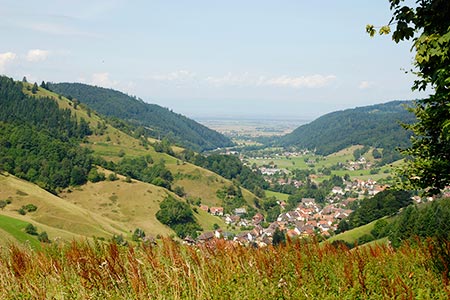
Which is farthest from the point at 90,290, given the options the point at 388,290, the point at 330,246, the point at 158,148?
the point at 158,148

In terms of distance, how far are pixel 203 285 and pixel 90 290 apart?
1397mm

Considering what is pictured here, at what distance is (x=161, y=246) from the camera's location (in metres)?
5.87

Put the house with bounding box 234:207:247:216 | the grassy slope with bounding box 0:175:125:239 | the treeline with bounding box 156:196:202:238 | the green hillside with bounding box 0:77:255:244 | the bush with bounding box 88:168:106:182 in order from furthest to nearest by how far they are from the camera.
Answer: the house with bounding box 234:207:247:216, the bush with bounding box 88:168:106:182, the treeline with bounding box 156:196:202:238, the green hillside with bounding box 0:77:255:244, the grassy slope with bounding box 0:175:125:239

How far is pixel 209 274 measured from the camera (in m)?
4.89

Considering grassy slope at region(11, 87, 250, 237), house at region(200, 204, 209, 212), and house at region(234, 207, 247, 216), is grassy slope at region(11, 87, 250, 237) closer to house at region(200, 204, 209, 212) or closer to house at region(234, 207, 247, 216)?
house at region(200, 204, 209, 212)

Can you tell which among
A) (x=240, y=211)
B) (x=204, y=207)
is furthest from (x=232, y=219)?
(x=204, y=207)

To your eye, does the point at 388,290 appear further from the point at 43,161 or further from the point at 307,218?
the point at 43,161

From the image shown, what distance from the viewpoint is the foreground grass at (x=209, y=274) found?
4.36 m

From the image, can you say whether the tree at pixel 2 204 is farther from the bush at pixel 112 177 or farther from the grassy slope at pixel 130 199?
the bush at pixel 112 177

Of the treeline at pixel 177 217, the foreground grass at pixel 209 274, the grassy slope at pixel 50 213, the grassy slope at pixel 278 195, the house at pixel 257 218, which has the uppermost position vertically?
the foreground grass at pixel 209 274

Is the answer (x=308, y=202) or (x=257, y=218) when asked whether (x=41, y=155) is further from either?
(x=308, y=202)

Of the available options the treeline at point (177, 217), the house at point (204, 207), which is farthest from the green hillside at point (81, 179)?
the house at point (204, 207)

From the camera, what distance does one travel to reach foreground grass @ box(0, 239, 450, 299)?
4.36m

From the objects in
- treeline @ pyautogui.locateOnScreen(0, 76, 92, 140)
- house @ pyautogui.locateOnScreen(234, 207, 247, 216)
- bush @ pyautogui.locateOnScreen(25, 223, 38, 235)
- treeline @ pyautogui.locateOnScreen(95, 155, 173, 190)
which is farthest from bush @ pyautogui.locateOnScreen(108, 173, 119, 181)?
bush @ pyautogui.locateOnScreen(25, 223, 38, 235)
